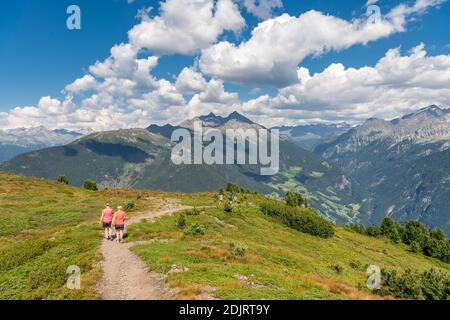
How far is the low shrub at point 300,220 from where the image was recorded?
2719 inches

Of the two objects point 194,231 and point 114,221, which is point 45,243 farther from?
point 194,231

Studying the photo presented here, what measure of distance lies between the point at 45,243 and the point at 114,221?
6180mm

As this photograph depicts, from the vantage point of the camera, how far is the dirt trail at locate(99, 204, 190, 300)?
18.5m

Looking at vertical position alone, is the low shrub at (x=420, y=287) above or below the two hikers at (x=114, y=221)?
below

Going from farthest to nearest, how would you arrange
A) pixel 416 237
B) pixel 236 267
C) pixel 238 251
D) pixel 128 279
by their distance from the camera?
pixel 416 237, pixel 238 251, pixel 236 267, pixel 128 279

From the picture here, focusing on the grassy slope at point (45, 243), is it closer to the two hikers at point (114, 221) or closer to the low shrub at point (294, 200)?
the two hikers at point (114, 221)

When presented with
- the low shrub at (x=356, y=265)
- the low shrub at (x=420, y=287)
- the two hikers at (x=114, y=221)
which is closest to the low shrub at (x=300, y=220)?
the low shrub at (x=356, y=265)

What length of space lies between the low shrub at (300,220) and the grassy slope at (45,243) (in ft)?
84.8

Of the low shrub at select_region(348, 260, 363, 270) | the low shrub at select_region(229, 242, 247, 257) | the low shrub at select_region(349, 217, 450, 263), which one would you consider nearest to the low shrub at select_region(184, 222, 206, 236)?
the low shrub at select_region(229, 242, 247, 257)

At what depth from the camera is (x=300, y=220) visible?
70.2 metres

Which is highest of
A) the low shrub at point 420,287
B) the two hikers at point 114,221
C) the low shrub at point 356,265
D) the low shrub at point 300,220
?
the two hikers at point 114,221

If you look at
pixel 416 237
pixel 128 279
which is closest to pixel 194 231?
pixel 128 279
